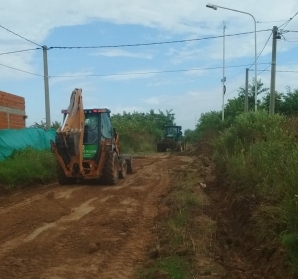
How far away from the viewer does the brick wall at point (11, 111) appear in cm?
2279

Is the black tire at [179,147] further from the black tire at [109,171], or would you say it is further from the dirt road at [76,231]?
the dirt road at [76,231]

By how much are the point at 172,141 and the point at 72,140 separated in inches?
1097

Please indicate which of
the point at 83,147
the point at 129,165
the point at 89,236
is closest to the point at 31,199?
the point at 83,147


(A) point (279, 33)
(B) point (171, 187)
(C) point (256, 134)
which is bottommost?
(B) point (171, 187)

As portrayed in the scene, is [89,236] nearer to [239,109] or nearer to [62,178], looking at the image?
[62,178]

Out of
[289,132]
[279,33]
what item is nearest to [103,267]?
[289,132]

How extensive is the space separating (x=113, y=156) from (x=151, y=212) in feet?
18.4

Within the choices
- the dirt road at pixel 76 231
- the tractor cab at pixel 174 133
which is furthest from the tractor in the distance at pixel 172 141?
the dirt road at pixel 76 231

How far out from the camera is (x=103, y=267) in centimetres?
675

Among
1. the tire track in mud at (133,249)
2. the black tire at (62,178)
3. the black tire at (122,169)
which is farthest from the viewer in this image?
the black tire at (122,169)

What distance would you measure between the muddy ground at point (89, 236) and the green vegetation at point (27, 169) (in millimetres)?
873

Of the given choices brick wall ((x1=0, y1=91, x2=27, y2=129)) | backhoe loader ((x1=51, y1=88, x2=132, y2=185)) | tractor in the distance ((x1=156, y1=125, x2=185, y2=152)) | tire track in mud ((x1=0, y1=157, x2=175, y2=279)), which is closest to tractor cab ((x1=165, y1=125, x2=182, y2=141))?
tractor in the distance ((x1=156, y1=125, x2=185, y2=152))

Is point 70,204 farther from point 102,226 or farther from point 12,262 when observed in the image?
point 12,262

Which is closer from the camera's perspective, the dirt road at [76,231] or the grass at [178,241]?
the grass at [178,241]
